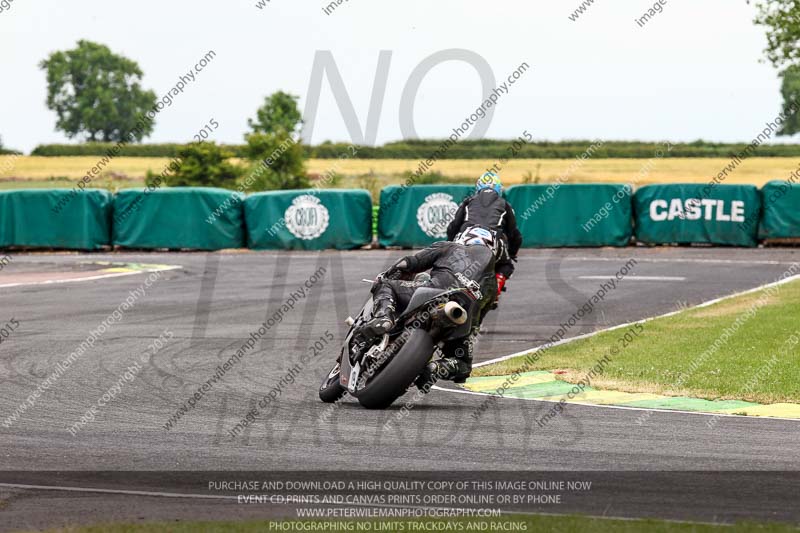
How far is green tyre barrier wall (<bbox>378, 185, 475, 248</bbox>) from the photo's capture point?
34.8 meters

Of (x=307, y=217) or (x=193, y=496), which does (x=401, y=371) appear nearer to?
(x=193, y=496)

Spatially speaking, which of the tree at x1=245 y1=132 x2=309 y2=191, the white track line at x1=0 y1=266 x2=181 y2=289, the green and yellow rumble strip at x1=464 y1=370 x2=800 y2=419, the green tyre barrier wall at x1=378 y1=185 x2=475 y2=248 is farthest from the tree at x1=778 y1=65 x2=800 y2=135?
the green and yellow rumble strip at x1=464 y1=370 x2=800 y2=419

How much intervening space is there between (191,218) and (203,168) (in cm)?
2945

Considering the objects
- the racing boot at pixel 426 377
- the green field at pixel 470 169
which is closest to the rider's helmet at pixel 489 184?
the racing boot at pixel 426 377

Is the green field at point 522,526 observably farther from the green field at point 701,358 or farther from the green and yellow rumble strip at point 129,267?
the green and yellow rumble strip at point 129,267

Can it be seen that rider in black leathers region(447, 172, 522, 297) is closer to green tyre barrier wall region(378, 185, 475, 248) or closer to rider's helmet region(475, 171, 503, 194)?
rider's helmet region(475, 171, 503, 194)

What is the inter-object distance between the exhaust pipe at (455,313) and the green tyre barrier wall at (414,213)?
2456 centimetres

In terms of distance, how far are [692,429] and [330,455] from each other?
2.99 meters

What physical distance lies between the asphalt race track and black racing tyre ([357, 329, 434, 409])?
162mm

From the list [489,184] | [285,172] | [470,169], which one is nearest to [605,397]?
[489,184]

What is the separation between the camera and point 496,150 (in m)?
73.2

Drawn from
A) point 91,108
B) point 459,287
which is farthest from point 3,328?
point 91,108

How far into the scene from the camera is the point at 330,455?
8344mm

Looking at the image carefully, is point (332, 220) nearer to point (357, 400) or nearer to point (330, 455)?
point (357, 400)
